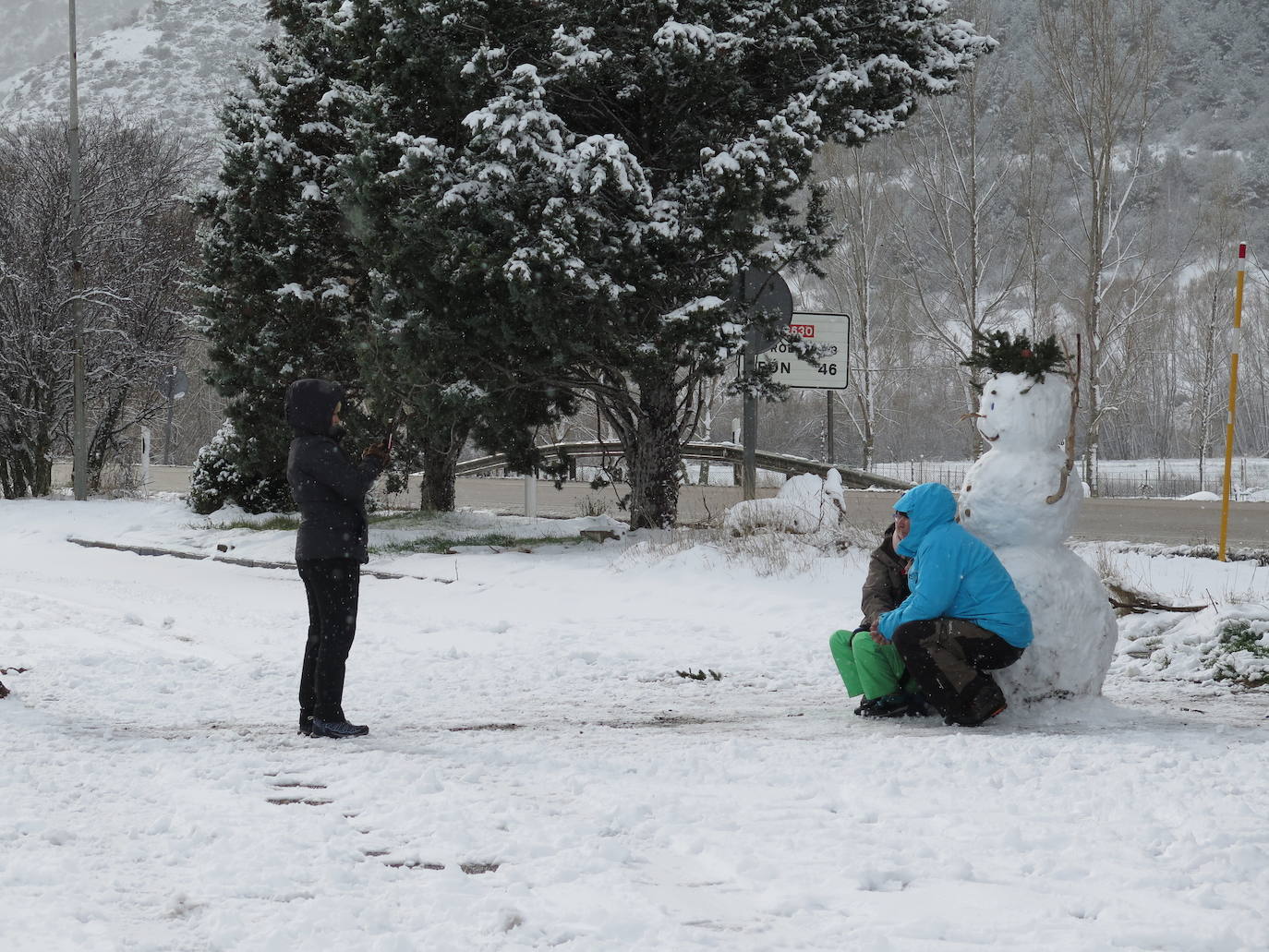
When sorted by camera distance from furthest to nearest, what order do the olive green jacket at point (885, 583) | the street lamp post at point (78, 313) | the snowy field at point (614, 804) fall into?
the street lamp post at point (78, 313), the olive green jacket at point (885, 583), the snowy field at point (614, 804)

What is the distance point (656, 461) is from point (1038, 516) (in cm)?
996

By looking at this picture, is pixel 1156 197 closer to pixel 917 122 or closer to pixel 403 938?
pixel 917 122

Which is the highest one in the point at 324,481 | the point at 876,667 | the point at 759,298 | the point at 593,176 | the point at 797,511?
the point at 593,176

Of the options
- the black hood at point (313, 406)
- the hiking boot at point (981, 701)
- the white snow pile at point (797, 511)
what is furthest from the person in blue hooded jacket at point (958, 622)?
the white snow pile at point (797, 511)

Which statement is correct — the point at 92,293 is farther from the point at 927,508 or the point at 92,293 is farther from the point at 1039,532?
the point at 1039,532

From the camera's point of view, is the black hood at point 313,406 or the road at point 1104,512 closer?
the black hood at point 313,406

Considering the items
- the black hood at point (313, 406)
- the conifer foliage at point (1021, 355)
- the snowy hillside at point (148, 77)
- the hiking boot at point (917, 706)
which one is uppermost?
the snowy hillside at point (148, 77)

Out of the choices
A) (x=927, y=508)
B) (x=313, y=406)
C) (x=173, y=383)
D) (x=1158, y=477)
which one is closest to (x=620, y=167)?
(x=313, y=406)

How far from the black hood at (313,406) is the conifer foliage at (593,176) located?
7232mm

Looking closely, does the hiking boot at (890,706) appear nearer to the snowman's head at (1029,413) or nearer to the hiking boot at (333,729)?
the snowman's head at (1029,413)

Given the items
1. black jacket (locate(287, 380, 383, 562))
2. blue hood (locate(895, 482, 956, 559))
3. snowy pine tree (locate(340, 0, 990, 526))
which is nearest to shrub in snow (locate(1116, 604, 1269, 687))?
blue hood (locate(895, 482, 956, 559))

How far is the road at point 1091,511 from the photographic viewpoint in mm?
16406

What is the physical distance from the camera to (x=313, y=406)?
22.0 feet

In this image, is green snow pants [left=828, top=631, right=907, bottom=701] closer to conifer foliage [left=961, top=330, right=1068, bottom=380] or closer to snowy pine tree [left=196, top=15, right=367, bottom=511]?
conifer foliage [left=961, top=330, right=1068, bottom=380]
